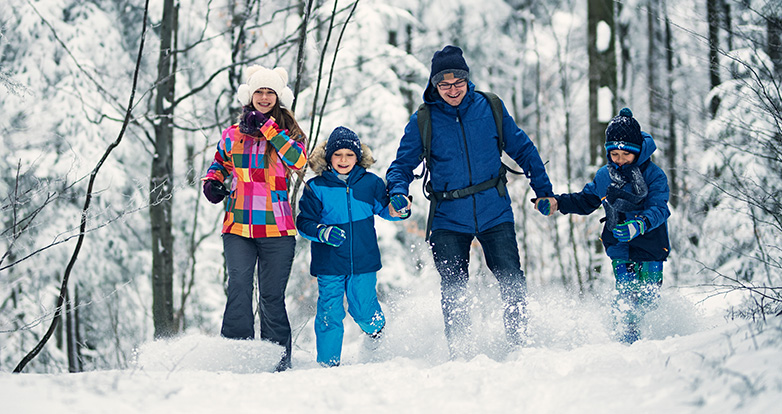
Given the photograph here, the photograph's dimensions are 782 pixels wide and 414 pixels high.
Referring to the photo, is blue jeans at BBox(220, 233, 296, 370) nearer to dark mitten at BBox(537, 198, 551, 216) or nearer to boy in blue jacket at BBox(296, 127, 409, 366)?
boy in blue jacket at BBox(296, 127, 409, 366)

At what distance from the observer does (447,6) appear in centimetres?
1314

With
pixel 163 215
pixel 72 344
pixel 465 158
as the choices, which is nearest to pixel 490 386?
pixel 465 158

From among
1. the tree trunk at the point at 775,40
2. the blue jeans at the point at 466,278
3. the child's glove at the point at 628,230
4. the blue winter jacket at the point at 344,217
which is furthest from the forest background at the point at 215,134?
the blue jeans at the point at 466,278

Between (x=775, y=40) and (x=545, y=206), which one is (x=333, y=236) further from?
(x=775, y=40)

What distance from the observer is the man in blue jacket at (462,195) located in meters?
3.66

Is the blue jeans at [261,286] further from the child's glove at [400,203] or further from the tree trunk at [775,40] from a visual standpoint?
the tree trunk at [775,40]

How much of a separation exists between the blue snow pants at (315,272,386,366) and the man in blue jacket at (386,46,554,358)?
483mm

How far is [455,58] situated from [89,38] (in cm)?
914

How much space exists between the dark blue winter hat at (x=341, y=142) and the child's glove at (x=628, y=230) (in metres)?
1.78

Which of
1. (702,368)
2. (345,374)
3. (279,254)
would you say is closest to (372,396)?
(345,374)

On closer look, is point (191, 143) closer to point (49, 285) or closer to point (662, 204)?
point (49, 285)

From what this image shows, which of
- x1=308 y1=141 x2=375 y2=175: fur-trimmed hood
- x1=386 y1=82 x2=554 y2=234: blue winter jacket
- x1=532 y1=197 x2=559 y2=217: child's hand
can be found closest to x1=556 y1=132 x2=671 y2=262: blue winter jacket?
x1=532 y1=197 x2=559 y2=217: child's hand

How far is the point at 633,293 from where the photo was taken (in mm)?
3863

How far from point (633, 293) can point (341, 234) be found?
203cm
